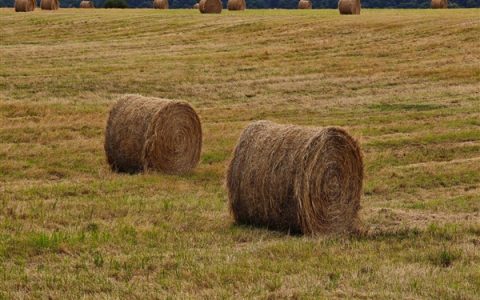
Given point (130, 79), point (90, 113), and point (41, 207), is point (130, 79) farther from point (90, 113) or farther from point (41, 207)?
point (41, 207)

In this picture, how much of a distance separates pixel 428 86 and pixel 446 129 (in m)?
8.53

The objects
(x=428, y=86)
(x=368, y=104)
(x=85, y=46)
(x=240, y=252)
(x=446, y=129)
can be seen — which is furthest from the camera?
(x=85, y=46)

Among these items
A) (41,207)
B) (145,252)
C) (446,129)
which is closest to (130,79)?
(446,129)

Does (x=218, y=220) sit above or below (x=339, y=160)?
below

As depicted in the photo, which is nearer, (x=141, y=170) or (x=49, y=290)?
(x=49, y=290)

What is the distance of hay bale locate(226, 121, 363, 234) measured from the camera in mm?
12898

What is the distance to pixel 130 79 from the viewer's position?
3162 cm

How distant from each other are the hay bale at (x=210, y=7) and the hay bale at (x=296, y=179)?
42631mm

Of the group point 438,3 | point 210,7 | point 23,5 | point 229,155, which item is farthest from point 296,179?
point 438,3

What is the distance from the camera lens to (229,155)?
2064cm

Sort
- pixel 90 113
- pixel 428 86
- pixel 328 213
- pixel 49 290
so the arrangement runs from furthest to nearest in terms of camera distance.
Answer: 1. pixel 428 86
2. pixel 90 113
3. pixel 328 213
4. pixel 49 290

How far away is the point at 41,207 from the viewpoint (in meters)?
14.2

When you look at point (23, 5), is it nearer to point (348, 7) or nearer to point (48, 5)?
point (48, 5)

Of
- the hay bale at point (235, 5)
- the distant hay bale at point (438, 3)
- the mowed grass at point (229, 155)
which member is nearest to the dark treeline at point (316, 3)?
the distant hay bale at point (438, 3)
